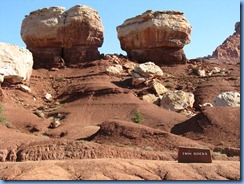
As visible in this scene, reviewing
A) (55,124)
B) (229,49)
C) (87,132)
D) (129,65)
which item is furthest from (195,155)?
(229,49)

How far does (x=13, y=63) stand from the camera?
130ft

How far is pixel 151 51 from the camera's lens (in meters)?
52.7

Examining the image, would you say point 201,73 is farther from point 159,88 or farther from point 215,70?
point 159,88

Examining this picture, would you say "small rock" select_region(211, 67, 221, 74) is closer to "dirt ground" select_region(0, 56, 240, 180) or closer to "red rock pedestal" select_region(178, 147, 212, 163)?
"dirt ground" select_region(0, 56, 240, 180)

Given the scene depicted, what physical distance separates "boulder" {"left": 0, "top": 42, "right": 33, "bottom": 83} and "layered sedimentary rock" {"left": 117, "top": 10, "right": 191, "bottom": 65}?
14.9 m

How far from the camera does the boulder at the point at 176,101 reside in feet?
128

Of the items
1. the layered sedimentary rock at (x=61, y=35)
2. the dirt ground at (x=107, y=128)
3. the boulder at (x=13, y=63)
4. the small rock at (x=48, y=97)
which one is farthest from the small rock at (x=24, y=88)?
the layered sedimentary rock at (x=61, y=35)

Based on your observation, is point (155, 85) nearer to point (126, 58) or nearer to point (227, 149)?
point (126, 58)

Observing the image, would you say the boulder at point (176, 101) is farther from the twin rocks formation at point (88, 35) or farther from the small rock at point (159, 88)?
the twin rocks formation at point (88, 35)

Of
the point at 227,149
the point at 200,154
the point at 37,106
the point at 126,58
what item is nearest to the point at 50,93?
the point at 37,106

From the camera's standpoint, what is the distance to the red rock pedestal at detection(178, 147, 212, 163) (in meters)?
15.8

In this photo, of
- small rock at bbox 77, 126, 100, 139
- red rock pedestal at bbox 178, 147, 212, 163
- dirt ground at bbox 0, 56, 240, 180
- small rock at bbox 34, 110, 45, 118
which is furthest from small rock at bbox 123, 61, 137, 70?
red rock pedestal at bbox 178, 147, 212, 163

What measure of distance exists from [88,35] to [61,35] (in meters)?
3.03

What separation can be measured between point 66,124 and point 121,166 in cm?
1994
